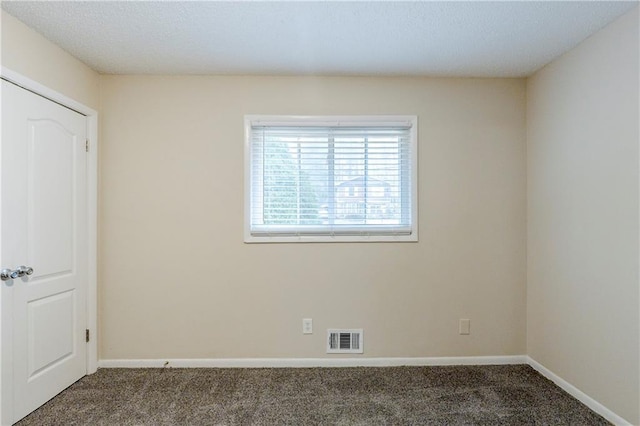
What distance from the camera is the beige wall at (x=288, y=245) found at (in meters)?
2.88

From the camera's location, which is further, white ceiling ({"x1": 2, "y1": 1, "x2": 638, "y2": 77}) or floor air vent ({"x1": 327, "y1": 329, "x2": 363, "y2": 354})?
floor air vent ({"x1": 327, "y1": 329, "x2": 363, "y2": 354})

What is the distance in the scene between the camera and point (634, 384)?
199 cm

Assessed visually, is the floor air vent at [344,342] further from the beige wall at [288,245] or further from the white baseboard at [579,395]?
the white baseboard at [579,395]

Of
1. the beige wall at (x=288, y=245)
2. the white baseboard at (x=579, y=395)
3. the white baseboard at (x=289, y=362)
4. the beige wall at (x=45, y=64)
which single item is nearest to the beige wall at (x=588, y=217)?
the white baseboard at (x=579, y=395)

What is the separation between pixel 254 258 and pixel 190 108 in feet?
4.52

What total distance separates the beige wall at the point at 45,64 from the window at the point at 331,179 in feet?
4.17

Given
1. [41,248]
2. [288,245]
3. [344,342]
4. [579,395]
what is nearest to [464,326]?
[579,395]

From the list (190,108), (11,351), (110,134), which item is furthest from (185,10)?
(11,351)

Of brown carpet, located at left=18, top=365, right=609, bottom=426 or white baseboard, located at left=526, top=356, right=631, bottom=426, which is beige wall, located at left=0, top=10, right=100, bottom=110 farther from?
white baseboard, located at left=526, top=356, right=631, bottom=426

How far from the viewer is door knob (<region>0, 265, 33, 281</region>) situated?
202 centimetres

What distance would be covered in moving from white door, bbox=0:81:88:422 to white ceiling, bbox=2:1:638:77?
57cm

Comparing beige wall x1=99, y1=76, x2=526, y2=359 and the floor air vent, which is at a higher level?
beige wall x1=99, y1=76, x2=526, y2=359

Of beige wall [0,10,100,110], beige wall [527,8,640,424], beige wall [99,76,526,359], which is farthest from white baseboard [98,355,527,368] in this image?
beige wall [0,10,100,110]

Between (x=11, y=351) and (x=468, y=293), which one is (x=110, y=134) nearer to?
(x=11, y=351)
